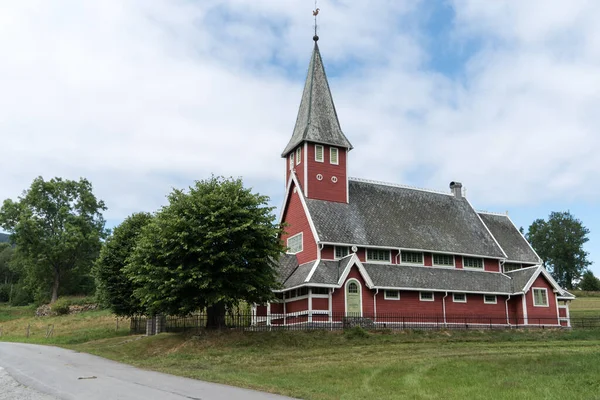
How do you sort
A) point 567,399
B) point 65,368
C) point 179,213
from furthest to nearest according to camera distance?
1. point 179,213
2. point 65,368
3. point 567,399

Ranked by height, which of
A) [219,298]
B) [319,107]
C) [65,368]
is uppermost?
[319,107]

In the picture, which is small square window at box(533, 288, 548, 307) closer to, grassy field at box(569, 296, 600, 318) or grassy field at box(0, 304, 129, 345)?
grassy field at box(569, 296, 600, 318)

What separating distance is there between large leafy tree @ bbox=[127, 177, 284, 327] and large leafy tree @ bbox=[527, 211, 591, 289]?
3425 inches

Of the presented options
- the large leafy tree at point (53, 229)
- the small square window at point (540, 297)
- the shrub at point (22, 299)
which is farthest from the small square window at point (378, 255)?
the shrub at point (22, 299)

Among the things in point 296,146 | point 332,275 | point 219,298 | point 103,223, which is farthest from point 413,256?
point 103,223

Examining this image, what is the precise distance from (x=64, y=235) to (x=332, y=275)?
150 ft

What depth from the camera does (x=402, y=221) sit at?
40.0 meters

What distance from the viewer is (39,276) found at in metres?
70.1

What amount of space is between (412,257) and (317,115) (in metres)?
12.6

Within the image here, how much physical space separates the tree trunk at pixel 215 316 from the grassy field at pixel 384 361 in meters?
1.57

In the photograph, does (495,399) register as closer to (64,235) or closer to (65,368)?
(65,368)

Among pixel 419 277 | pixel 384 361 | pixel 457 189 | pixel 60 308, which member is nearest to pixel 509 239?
pixel 457 189

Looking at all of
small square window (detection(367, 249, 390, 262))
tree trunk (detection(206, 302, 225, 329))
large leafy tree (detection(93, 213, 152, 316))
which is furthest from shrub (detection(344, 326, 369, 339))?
large leafy tree (detection(93, 213, 152, 316))

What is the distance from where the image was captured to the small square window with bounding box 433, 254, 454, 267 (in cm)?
3897
